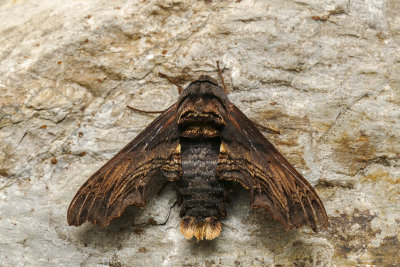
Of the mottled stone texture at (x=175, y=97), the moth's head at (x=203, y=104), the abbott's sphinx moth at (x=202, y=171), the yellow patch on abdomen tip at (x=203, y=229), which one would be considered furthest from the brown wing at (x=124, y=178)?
the yellow patch on abdomen tip at (x=203, y=229)

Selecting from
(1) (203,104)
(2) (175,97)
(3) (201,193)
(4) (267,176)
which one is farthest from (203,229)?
(2) (175,97)

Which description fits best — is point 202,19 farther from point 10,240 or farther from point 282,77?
point 10,240

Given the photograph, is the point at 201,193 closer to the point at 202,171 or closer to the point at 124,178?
the point at 202,171

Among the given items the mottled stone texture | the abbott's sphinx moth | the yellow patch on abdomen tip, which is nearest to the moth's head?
the abbott's sphinx moth

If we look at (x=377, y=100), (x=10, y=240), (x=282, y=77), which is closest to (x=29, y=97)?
(x=10, y=240)

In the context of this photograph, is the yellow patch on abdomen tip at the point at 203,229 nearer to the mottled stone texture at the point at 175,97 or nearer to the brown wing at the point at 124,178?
the mottled stone texture at the point at 175,97

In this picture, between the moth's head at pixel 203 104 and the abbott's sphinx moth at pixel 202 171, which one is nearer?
the abbott's sphinx moth at pixel 202 171

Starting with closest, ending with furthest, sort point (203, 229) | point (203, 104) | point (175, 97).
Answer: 1. point (203, 229)
2. point (203, 104)
3. point (175, 97)

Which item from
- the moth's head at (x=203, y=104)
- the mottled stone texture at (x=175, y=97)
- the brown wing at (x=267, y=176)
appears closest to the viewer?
the brown wing at (x=267, y=176)
